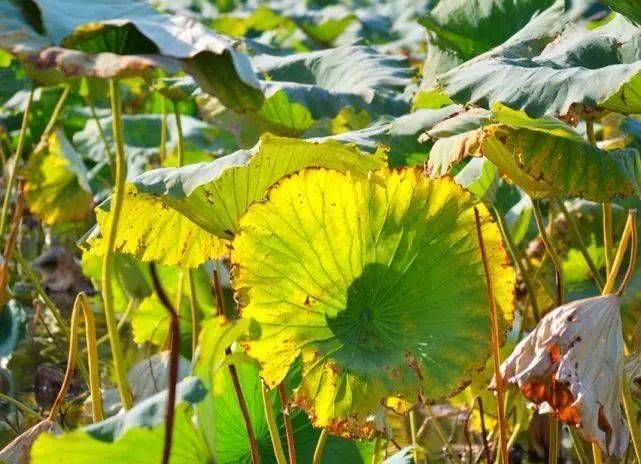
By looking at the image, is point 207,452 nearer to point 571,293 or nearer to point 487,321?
point 487,321

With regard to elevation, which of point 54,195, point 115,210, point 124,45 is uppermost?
point 124,45

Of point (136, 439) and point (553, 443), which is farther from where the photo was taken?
point (553, 443)

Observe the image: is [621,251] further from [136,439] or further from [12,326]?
[12,326]

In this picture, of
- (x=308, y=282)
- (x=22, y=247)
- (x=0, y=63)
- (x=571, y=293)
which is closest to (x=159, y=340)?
(x=0, y=63)

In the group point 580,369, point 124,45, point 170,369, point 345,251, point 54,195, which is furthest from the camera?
point 54,195

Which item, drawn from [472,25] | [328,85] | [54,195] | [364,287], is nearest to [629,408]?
[364,287]

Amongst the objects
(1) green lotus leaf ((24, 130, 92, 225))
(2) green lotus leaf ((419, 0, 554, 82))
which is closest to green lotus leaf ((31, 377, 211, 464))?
(2) green lotus leaf ((419, 0, 554, 82))

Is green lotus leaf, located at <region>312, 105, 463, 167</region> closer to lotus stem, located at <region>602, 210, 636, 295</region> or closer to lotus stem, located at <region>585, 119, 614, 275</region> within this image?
lotus stem, located at <region>585, 119, 614, 275</region>
